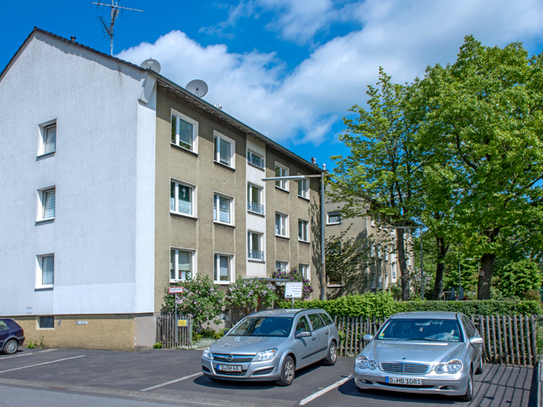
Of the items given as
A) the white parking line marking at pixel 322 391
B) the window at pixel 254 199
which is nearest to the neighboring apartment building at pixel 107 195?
the window at pixel 254 199

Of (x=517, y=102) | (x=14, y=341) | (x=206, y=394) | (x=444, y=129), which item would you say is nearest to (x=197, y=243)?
(x=14, y=341)

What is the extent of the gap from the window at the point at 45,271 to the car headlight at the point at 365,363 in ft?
47.0

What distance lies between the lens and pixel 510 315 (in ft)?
41.7

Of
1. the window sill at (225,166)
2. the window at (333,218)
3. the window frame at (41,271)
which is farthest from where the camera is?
the window at (333,218)

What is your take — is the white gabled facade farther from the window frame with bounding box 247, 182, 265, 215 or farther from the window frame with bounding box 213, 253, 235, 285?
the window frame with bounding box 247, 182, 265, 215

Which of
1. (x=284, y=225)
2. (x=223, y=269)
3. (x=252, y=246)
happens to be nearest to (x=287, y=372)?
(x=223, y=269)

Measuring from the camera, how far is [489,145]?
2019 centimetres

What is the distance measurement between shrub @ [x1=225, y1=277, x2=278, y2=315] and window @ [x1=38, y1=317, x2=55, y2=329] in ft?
21.9

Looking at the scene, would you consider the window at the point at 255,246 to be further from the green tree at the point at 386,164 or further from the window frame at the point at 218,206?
the green tree at the point at 386,164

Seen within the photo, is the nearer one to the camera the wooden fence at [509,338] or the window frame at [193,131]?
the wooden fence at [509,338]

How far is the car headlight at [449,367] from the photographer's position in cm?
816

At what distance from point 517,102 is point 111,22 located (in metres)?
18.1

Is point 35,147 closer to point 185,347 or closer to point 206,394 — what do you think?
point 185,347

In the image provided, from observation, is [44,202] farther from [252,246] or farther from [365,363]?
[365,363]
